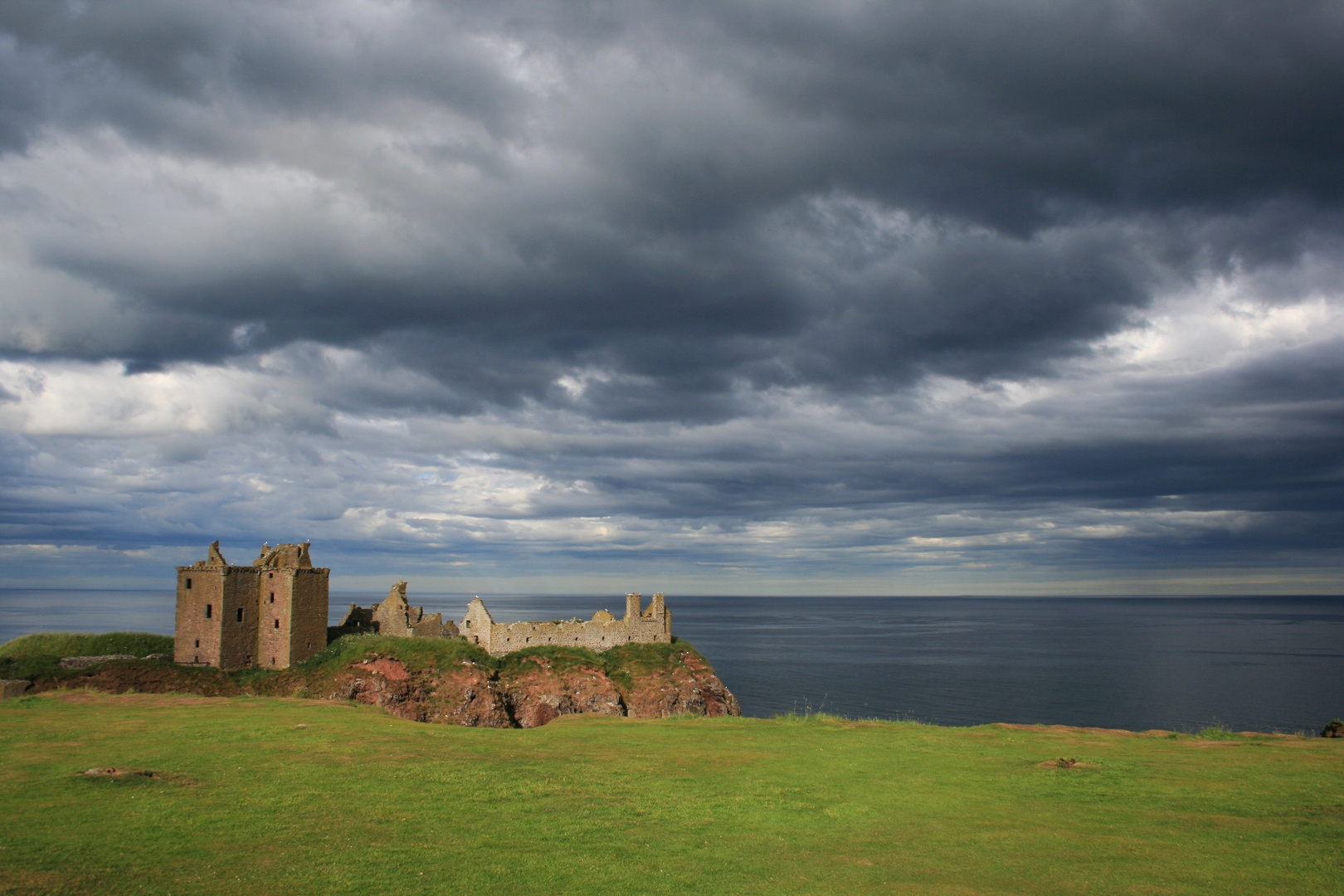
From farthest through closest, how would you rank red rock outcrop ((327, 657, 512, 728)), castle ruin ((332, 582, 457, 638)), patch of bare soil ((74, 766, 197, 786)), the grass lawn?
1. castle ruin ((332, 582, 457, 638))
2. red rock outcrop ((327, 657, 512, 728))
3. patch of bare soil ((74, 766, 197, 786))
4. the grass lawn

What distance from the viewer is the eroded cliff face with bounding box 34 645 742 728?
45031 mm

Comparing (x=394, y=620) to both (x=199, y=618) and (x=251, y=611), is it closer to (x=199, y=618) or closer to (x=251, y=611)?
(x=251, y=611)

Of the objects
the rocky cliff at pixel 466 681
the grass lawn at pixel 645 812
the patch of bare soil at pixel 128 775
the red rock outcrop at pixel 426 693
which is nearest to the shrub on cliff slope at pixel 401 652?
the rocky cliff at pixel 466 681

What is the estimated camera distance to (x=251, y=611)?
50.8 meters

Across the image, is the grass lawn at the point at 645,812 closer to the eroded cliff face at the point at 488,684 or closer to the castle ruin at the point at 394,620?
the eroded cliff face at the point at 488,684

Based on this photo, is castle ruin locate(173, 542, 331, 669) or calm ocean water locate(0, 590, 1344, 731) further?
calm ocean water locate(0, 590, 1344, 731)

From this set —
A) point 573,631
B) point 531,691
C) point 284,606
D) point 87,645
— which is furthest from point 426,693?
point 87,645

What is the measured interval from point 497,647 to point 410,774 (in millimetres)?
41147

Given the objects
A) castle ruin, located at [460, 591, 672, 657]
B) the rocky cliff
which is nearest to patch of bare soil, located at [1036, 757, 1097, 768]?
the rocky cliff

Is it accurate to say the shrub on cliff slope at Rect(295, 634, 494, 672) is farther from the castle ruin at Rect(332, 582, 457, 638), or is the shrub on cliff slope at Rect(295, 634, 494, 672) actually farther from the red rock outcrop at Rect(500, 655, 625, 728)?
the castle ruin at Rect(332, 582, 457, 638)

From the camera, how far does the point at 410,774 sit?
862 inches

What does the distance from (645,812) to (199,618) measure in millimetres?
43841

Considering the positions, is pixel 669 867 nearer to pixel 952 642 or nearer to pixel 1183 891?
pixel 1183 891

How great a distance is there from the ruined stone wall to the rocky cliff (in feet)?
7.22
